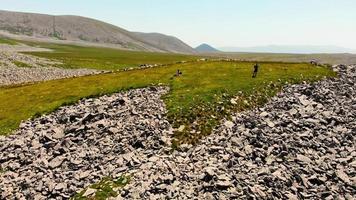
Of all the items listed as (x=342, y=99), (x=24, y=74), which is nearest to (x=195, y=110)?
(x=342, y=99)

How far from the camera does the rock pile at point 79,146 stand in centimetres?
3077

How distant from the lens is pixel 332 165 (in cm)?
3108

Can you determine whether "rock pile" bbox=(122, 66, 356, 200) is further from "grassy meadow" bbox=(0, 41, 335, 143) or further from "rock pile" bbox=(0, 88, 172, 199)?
"rock pile" bbox=(0, 88, 172, 199)

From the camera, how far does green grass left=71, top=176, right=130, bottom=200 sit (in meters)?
28.0

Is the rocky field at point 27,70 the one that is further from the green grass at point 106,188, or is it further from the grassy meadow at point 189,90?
the green grass at point 106,188

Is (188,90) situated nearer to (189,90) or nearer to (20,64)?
(189,90)

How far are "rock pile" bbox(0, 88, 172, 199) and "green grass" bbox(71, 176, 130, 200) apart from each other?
0.67 meters

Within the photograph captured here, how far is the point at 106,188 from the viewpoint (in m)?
28.7

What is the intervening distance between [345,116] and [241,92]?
1103cm

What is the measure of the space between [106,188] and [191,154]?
7.13m

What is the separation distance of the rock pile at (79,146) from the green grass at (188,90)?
2.39 meters

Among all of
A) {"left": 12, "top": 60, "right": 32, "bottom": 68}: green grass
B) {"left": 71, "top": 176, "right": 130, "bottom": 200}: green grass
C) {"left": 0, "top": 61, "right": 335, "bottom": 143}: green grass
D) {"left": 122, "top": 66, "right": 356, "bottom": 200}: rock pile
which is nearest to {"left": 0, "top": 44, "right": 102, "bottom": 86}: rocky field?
{"left": 12, "top": 60, "right": 32, "bottom": 68}: green grass

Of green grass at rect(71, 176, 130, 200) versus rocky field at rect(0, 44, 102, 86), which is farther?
rocky field at rect(0, 44, 102, 86)

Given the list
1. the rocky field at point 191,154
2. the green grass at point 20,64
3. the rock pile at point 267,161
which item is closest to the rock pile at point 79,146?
the rocky field at point 191,154
